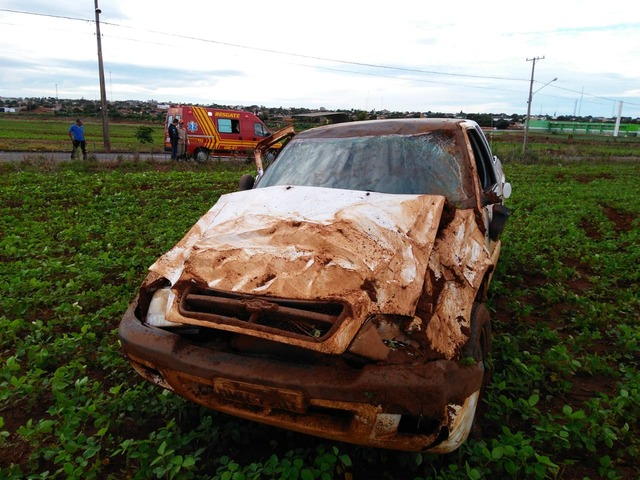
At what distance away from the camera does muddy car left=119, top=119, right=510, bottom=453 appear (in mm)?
2221

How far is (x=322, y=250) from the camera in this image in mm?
2594

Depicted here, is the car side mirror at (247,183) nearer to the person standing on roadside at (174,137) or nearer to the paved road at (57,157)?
the paved road at (57,157)

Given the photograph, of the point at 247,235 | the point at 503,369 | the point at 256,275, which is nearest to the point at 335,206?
the point at 247,235

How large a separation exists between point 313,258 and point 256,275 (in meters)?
0.31

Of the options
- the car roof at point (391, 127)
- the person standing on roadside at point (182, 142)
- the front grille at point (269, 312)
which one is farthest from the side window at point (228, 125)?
the front grille at point (269, 312)

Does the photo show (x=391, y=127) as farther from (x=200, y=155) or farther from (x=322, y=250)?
(x=200, y=155)

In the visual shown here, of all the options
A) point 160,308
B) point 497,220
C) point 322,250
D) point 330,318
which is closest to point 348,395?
point 330,318

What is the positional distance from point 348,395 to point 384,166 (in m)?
2.05

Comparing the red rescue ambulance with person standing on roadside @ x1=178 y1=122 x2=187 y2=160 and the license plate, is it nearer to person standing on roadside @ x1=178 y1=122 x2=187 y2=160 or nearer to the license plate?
person standing on roadside @ x1=178 y1=122 x2=187 y2=160

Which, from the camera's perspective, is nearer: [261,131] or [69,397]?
[69,397]

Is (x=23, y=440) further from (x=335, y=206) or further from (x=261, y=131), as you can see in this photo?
(x=261, y=131)

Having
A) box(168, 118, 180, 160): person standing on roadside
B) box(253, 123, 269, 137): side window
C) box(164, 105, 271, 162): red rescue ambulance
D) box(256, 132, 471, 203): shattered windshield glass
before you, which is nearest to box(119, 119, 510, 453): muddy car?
box(256, 132, 471, 203): shattered windshield glass

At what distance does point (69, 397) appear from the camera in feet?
10.6

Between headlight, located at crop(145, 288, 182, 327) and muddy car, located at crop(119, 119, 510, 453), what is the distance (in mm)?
11
